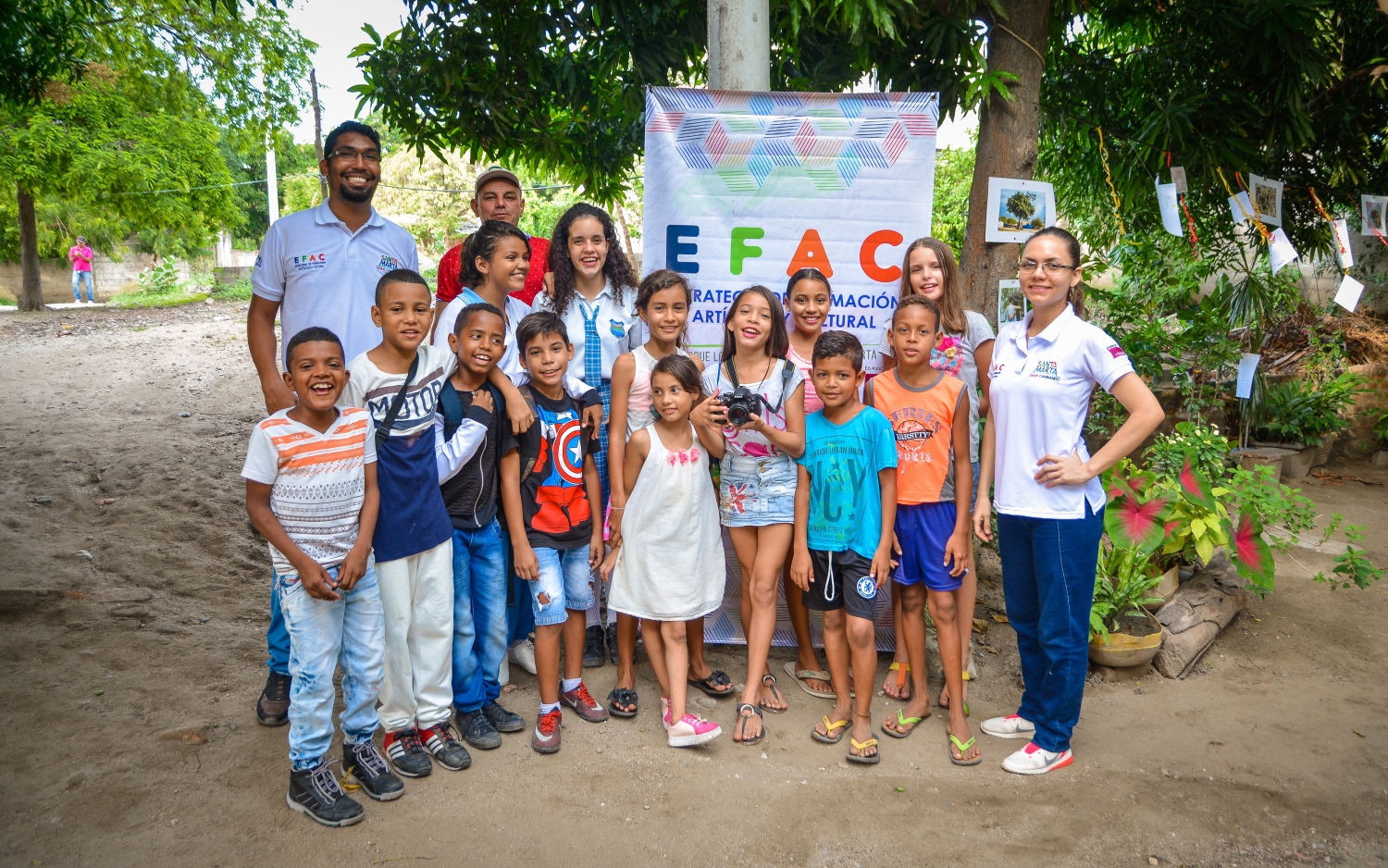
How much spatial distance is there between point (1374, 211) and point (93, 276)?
2837 centimetres

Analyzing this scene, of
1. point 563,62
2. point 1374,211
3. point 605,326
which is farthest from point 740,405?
point 1374,211

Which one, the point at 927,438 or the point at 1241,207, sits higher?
the point at 1241,207

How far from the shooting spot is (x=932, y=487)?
3203 mm

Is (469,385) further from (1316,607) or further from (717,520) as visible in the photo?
(1316,607)

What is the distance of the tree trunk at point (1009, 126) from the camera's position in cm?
431

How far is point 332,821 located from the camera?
258 centimetres

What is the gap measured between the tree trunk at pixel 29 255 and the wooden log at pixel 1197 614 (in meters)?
19.2

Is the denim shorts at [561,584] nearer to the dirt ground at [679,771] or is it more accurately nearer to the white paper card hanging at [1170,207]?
the dirt ground at [679,771]

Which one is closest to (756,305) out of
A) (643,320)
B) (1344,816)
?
(643,320)

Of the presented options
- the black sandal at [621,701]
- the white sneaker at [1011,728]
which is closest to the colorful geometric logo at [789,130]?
the black sandal at [621,701]

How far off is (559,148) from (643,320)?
279 centimetres

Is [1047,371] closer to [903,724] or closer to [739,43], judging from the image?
[903,724]

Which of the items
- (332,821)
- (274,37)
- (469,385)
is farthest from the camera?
(274,37)

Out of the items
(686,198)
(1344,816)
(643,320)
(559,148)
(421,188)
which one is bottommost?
(1344,816)
